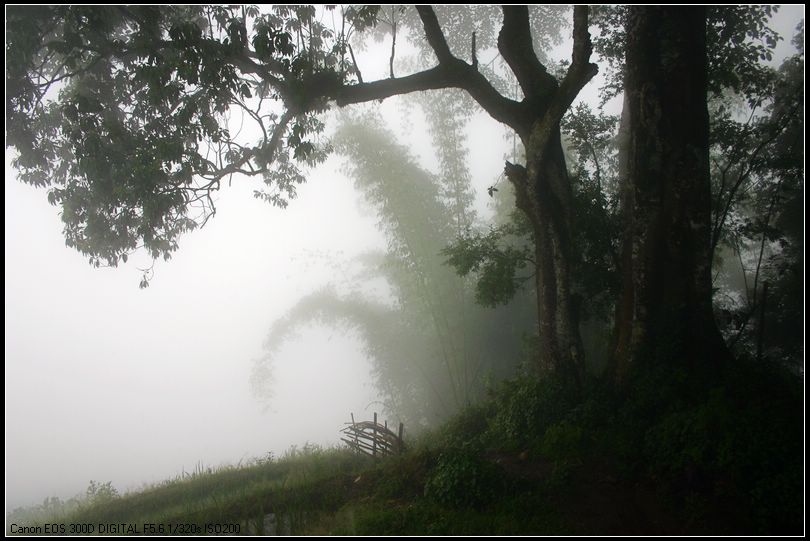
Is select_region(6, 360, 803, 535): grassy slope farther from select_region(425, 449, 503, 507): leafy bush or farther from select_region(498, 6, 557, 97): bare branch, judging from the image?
select_region(498, 6, 557, 97): bare branch

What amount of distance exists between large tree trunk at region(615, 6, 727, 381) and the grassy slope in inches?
23.3

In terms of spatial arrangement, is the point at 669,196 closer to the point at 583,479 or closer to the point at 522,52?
the point at 522,52

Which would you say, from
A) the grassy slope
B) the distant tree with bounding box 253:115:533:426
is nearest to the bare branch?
the grassy slope

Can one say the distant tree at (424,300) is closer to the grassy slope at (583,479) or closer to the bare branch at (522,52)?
the bare branch at (522,52)

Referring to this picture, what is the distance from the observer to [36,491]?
19.5m

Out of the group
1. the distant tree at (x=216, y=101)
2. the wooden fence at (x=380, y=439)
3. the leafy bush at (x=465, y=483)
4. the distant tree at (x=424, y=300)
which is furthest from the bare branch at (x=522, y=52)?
the wooden fence at (x=380, y=439)

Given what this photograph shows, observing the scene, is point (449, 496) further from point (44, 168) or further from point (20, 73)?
point (44, 168)

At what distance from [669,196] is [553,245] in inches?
55.7

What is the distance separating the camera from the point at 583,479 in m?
4.37

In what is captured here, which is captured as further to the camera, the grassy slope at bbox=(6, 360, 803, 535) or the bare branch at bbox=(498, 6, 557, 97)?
the bare branch at bbox=(498, 6, 557, 97)

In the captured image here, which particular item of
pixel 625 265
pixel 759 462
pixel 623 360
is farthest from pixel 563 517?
pixel 625 265

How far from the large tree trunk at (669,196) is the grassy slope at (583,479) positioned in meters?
0.59

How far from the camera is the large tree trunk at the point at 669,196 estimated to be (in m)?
4.89

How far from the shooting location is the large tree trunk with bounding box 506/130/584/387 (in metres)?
5.79
